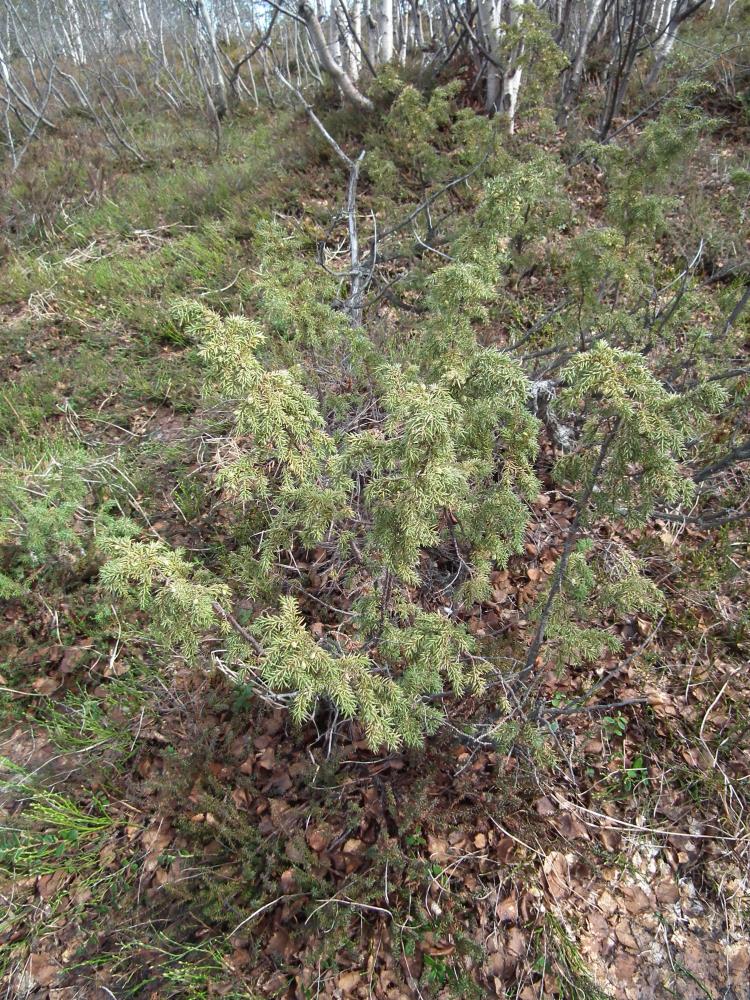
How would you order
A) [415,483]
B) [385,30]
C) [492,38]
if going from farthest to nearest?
[385,30]
[492,38]
[415,483]

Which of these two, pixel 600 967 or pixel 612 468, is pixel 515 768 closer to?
pixel 600 967

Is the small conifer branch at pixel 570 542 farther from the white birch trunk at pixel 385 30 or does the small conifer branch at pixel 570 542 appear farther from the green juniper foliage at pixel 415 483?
the white birch trunk at pixel 385 30

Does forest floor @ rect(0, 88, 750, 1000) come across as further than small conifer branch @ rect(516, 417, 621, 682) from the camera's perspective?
Yes

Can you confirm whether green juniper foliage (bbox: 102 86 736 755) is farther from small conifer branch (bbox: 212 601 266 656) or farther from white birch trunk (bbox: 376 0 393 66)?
white birch trunk (bbox: 376 0 393 66)

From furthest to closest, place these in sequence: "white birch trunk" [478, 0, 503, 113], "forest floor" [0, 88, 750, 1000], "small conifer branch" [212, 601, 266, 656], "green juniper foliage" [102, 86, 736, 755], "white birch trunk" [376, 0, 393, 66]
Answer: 1. "white birch trunk" [376, 0, 393, 66]
2. "white birch trunk" [478, 0, 503, 113]
3. "forest floor" [0, 88, 750, 1000]
4. "small conifer branch" [212, 601, 266, 656]
5. "green juniper foliage" [102, 86, 736, 755]

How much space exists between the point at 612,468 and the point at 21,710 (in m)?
3.37

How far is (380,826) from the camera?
228 cm

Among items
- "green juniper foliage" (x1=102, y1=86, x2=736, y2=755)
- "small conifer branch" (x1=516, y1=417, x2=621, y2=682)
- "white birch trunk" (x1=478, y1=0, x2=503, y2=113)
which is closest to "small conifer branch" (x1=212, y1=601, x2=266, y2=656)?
"green juniper foliage" (x1=102, y1=86, x2=736, y2=755)

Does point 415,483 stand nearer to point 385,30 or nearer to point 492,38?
point 492,38

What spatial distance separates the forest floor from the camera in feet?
6.59

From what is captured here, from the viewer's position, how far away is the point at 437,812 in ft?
7.41

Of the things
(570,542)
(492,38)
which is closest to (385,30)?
(492,38)

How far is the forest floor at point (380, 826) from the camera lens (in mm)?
2010

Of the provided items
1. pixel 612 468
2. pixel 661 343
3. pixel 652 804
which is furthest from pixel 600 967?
pixel 661 343
